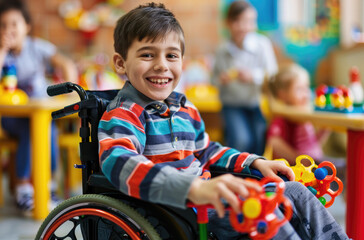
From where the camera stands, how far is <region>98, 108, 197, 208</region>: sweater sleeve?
0.92m

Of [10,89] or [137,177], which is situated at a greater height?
[10,89]

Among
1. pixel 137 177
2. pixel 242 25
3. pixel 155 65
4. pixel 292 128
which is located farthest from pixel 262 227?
pixel 242 25

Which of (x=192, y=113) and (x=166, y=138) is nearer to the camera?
(x=166, y=138)

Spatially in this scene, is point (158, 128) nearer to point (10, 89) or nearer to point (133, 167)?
point (133, 167)

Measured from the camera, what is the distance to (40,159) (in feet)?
7.45

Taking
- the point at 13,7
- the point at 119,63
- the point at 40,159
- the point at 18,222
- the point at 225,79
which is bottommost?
the point at 18,222

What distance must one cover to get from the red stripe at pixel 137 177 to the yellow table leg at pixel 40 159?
1412 millimetres

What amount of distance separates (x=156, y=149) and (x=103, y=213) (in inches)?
8.3

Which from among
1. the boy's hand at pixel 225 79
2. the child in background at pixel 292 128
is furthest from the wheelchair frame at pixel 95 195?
the boy's hand at pixel 225 79

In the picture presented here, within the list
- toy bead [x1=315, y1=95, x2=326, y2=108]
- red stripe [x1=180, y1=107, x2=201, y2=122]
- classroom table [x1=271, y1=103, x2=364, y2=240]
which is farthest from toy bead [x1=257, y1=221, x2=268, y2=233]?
toy bead [x1=315, y1=95, x2=326, y2=108]

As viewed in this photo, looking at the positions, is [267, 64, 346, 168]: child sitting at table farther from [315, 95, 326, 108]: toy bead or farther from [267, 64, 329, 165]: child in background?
[315, 95, 326, 108]: toy bead

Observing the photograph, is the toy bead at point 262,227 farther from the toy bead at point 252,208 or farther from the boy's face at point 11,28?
the boy's face at point 11,28

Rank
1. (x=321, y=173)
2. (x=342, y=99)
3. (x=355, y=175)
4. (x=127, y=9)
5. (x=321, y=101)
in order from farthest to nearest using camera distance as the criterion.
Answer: (x=127, y=9), (x=321, y=101), (x=342, y=99), (x=355, y=175), (x=321, y=173)

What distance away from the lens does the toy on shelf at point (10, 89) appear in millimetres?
2328
